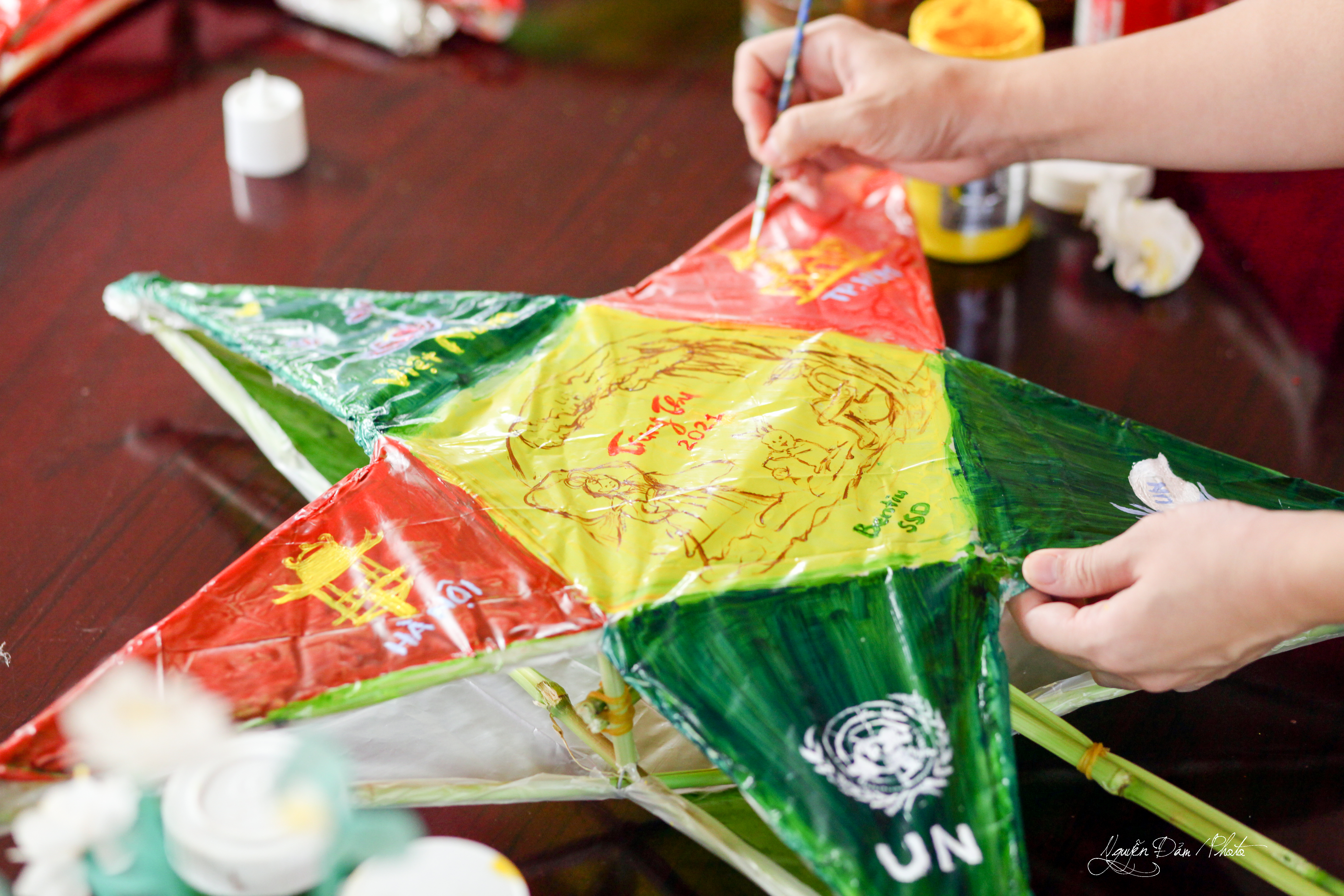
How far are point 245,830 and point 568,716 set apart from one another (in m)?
0.21

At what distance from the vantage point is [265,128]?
3.78 ft

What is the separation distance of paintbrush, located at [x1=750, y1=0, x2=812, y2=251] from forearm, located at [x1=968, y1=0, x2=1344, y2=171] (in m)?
0.15

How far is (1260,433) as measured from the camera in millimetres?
934

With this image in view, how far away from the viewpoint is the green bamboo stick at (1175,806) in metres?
0.63

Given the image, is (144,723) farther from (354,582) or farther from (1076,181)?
(1076,181)

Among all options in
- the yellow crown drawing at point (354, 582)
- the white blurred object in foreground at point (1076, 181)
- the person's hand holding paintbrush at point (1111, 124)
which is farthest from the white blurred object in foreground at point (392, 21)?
the yellow crown drawing at point (354, 582)

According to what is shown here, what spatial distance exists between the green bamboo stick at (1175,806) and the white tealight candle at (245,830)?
394 mm

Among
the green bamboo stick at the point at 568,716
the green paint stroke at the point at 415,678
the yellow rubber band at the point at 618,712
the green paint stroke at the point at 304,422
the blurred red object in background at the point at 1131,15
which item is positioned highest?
the blurred red object in background at the point at 1131,15

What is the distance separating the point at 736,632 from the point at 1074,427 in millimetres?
309

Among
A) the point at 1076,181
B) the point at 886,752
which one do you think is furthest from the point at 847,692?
the point at 1076,181

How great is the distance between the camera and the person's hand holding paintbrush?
647 mm

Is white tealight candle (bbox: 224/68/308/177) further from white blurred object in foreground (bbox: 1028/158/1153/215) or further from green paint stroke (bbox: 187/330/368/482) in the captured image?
white blurred object in foreground (bbox: 1028/158/1153/215)

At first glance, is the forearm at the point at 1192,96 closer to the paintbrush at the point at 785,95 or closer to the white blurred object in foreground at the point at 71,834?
the paintbrush at the point at 785,95

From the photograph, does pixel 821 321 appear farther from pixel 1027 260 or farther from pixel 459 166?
pixel 459 166
